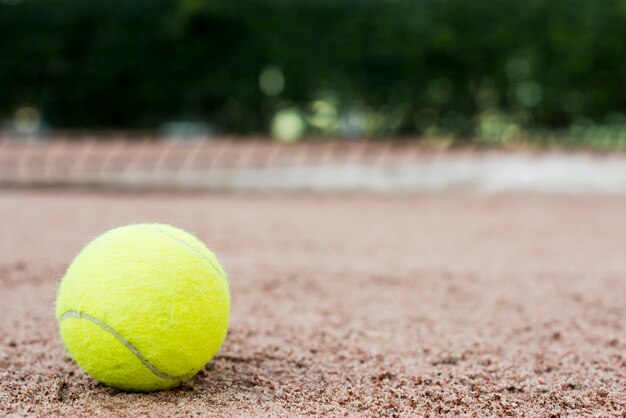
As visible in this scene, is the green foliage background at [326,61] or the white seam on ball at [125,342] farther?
the green foliage background at [326,61]

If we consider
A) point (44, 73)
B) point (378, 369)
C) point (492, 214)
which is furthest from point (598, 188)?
point (44, 73)

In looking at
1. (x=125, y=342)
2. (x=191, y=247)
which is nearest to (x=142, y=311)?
(x=125, y=342)

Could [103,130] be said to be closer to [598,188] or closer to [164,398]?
[598,188]

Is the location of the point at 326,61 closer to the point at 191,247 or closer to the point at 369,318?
the point at 369,318

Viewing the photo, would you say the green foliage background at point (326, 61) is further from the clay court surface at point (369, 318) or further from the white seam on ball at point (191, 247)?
the white seam on ball at point (191, 247)

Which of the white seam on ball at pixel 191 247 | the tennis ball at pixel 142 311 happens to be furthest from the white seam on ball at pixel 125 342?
the white seam on ball at pixel 191 247

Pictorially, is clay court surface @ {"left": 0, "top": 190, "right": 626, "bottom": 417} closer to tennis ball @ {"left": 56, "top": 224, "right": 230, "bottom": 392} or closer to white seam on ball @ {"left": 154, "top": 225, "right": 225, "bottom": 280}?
tennis ball @ {"left": 56, "top": 224, "right": 230, "bottom": 392}

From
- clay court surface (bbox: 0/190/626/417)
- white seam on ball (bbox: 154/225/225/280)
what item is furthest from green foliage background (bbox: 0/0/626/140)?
white seam on ball (bbox: 154/225/225/280)

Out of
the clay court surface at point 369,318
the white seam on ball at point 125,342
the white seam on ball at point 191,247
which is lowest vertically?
the clay court surface at point 369,318
